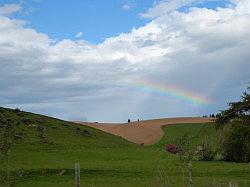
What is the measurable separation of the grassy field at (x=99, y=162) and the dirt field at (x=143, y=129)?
10.2 feet

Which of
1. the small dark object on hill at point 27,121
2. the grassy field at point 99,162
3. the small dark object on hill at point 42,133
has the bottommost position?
the grassy field at point 99,162

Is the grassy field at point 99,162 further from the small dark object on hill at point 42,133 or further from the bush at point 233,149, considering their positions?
the bush at point 233,149

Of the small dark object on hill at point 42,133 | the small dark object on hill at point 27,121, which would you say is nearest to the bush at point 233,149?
the small dark object on hill at point 42,133

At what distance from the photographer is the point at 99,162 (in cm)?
6081

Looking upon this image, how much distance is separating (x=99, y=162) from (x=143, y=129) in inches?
2736

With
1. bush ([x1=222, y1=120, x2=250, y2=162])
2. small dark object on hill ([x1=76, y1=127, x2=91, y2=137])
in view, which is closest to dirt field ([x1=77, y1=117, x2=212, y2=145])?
small dark object on hill ([x1=76, y1=127, x2=91, y2=137])

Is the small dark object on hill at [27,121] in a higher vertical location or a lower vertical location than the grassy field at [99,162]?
higher

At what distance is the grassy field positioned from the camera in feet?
138

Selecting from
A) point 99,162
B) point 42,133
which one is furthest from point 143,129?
point 99,162

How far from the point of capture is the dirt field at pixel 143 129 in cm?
11819

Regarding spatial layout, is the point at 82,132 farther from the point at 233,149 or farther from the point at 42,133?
the point at 233,149

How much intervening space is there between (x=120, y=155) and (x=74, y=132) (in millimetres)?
25268

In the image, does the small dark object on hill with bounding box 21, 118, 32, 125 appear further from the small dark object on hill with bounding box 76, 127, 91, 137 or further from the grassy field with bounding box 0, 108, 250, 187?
the small dark object on hill with bounding box 76, 127, 91, 137

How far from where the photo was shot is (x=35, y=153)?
68000mm
